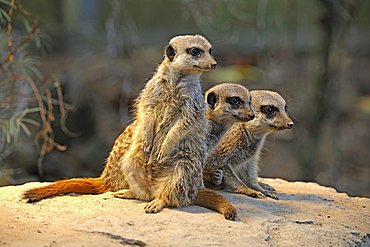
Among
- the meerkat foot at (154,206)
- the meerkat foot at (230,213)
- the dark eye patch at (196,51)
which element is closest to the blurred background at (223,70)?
the dark eye patch at (196,51)

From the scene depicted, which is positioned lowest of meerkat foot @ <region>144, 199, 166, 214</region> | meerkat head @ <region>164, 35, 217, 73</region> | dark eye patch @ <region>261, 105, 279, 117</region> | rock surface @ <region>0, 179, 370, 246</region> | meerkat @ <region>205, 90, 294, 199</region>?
rock surface @ <region>0, 179, 370, 246</region>

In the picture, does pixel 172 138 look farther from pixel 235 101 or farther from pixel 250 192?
pixel 250 192

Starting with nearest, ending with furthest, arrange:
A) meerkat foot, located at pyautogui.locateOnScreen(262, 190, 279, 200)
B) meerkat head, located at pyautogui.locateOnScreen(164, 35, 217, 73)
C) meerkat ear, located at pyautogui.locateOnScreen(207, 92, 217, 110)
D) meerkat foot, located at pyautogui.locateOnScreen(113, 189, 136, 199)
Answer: meerkat head, located at pyautogui.locateOnScreen(164, 35, 217, 73) → meerkat foot, located at pyautogui.locateOnScreen(113, 189, 136, 199) → meerkat ear, located at pyautogui.locateOnScreen(207, 92, 217, 110) → meerkat foot, located at pyautogui.locateOnScreen(262, 190, 279, 200)

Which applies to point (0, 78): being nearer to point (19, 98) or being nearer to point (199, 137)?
point (19, 98)

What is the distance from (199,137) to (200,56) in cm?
36

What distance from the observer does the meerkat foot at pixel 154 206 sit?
3.10 meters

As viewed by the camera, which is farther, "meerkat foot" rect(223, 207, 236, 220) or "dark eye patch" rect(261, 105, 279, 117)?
"dark eye patch" rect(261, 105, 279, 117)

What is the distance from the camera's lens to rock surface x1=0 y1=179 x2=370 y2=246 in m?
2.78

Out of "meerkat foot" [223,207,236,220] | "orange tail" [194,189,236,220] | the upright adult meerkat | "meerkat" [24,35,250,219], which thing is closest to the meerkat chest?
"meerkat" [24,35,250,219]

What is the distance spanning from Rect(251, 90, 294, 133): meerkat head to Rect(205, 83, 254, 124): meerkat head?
187 mm

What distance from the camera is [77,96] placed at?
6734 millimetres

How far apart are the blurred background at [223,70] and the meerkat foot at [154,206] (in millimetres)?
2481

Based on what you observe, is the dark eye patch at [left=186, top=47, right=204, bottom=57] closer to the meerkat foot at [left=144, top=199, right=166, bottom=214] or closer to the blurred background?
the meerkat foot at [left=144, top=199, right=166, bottom=214]

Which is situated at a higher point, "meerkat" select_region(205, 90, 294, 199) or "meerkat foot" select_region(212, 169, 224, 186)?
"meerkat" select_region(205, 90, 294, 199)
